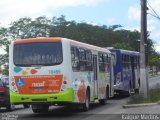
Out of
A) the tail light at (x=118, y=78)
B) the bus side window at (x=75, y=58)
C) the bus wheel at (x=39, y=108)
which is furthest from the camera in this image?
the tail light at (x=118, y=78)

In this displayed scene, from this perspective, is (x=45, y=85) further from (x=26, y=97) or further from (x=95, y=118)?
(x=95, y=118)

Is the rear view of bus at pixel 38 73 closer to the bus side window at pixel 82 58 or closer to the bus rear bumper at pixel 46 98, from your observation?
the bus rear bumper at pixel 46 98

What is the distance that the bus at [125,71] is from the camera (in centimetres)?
2997

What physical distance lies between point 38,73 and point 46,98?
3.37 ft

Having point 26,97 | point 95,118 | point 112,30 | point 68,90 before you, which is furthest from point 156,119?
point 112,30

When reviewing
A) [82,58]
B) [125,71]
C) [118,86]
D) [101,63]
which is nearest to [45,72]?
[82,58]

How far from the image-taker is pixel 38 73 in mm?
18703

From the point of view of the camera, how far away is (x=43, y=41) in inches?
750

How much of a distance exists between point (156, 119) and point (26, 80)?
5662mm

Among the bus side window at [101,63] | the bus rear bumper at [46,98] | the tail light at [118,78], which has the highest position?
the bus side window at [101,63]

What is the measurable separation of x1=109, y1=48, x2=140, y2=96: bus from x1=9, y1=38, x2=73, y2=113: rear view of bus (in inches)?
438

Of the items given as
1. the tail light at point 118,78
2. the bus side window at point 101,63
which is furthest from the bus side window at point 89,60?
the tail light at point 118,78

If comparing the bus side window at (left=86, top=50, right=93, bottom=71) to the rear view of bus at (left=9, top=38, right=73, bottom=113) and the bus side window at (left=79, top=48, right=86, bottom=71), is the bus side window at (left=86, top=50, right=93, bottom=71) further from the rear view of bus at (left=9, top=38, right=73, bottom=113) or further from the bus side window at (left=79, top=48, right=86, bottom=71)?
the rear view of bus at (left=9, top=38, right=73, bottom=113)

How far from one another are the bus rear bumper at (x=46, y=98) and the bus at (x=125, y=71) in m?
11.5
